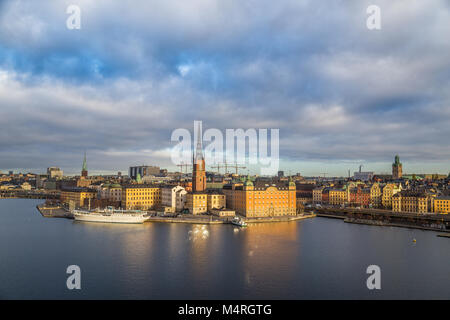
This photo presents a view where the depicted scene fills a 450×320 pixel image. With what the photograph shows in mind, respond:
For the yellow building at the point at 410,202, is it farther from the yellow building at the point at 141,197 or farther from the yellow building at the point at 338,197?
the yellow building at the point at 141,197

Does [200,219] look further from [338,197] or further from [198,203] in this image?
[338,197]

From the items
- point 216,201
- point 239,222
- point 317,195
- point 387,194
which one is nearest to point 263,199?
point 216,201

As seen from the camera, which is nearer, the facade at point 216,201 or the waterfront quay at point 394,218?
the waterfront quay at point 394,218

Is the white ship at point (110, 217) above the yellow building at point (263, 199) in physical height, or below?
below

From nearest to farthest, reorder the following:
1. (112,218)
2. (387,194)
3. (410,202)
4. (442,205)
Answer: (112,218), (442,205), (410,202), (387,194)

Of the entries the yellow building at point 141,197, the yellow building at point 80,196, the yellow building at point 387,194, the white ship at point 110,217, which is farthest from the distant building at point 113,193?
the yellow building at point 387,194

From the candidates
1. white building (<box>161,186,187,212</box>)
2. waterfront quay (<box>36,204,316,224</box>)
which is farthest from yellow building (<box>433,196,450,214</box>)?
white building (<box>161,186,187,212</box>)
